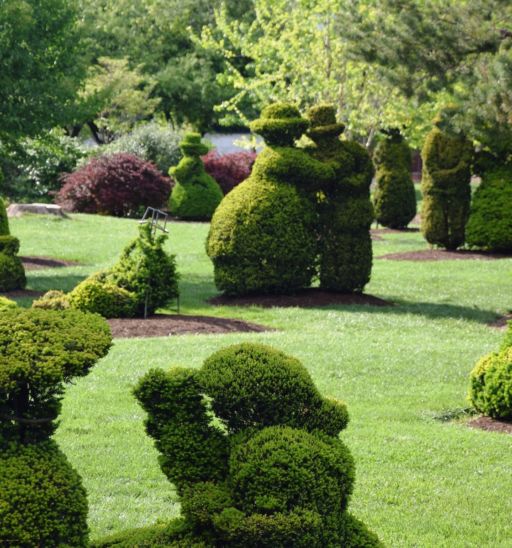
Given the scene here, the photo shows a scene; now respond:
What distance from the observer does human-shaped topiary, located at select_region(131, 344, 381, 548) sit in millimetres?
4348

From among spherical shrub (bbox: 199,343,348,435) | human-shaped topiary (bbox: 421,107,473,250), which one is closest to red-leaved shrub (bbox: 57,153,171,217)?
human-shaped topiary (bbox: 421,107,473,250)

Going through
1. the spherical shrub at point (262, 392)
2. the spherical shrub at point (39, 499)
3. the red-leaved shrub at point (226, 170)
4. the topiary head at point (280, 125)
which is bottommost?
the spherical shrub at point (39, 499)

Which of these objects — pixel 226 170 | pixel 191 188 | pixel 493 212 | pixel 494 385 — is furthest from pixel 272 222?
pixel 226 170

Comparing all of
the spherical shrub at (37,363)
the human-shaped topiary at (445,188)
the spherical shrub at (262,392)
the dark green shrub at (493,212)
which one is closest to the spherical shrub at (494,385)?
the spherical shrub at (262,392)

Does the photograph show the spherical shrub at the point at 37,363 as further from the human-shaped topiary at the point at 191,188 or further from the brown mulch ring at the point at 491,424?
the human-shaped topiary at the point at 191,188

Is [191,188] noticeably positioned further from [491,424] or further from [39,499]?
[39,499]

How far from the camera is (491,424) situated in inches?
374

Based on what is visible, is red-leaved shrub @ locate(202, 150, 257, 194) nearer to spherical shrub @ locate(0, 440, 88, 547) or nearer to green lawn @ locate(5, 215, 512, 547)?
green lawn @ locate(5, 215, 512, 547)

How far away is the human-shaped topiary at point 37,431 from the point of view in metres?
4.16

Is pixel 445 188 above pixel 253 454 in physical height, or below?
above

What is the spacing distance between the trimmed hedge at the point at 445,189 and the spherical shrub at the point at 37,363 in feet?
65.6

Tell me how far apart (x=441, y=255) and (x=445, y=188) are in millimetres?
1742

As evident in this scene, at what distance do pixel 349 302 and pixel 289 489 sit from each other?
484 inches

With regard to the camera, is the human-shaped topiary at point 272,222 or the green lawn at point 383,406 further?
the human-shaped topiary at point 272,222
